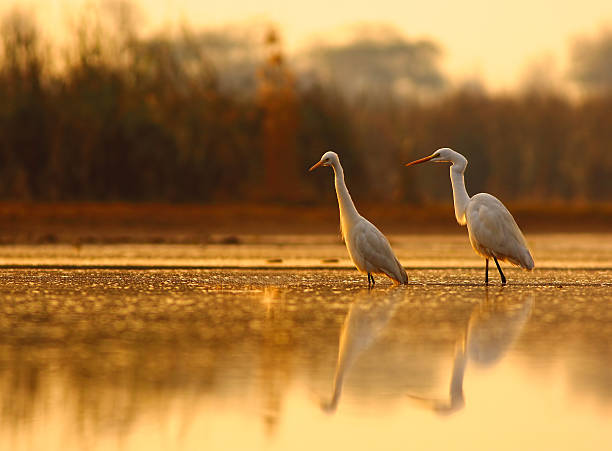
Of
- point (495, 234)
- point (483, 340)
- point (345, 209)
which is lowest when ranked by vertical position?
point (483, 340)

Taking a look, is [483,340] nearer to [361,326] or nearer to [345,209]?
[361,326]

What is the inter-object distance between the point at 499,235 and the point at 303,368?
553cm

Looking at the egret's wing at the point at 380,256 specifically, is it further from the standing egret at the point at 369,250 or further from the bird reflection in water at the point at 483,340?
the bird reflection in water at the point at 483,340

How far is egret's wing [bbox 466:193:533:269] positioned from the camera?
11.0 metres

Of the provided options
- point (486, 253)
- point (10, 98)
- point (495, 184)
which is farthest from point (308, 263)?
point (495, 184)

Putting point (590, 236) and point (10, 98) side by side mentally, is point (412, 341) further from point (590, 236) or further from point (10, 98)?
point (10, 98)

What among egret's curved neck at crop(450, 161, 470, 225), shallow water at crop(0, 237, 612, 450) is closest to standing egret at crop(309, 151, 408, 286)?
shallow water at crop(0, 237, 612, 450)

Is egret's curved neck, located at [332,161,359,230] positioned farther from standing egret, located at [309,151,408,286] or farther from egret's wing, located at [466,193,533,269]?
egret's wing, located at [466,193,533,269]

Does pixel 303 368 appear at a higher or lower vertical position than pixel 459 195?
lower

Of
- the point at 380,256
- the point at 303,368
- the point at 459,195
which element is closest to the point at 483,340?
the point at 303,368

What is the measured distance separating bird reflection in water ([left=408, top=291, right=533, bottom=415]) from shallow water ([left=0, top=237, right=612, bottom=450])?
0.02 meters

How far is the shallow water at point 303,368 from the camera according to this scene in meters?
4.44

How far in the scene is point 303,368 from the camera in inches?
230

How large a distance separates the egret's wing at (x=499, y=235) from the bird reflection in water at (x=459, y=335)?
4.56ft
